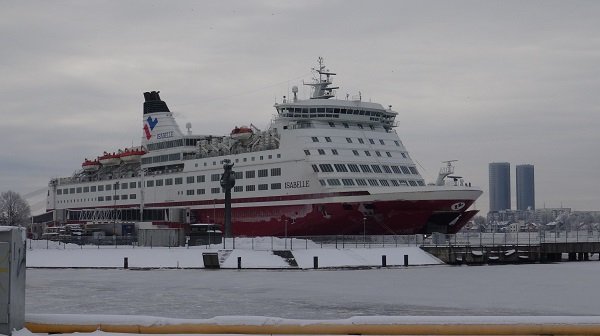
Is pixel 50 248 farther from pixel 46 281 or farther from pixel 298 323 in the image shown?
pixel 298 323

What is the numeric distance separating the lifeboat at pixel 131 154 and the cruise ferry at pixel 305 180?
3.82 meters

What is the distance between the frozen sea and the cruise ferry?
16.3m

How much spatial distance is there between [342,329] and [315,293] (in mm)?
15768

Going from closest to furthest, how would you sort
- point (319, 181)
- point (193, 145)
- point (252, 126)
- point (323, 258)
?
point (323, 258)
point (319, 181)
point (252, 126)
point (193, 145)

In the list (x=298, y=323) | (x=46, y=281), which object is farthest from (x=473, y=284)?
(x=298, y=323)

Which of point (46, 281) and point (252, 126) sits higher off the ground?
point (252, 126)

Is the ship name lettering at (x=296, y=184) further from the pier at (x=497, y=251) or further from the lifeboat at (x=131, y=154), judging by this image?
the lifeboat at (x=131, y=154)

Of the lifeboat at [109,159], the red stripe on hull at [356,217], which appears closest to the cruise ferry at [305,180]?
the red stripe on hull at [356,217]

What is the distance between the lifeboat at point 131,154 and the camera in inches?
3546

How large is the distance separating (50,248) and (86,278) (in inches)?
807

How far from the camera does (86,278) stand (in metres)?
40.0

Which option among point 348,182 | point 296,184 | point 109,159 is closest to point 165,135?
point 109,159

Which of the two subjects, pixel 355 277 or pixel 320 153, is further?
pixel 320 153

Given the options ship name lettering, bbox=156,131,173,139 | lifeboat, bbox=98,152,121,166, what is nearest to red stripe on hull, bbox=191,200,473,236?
ship name lettering, bbox=156,131,173,139
